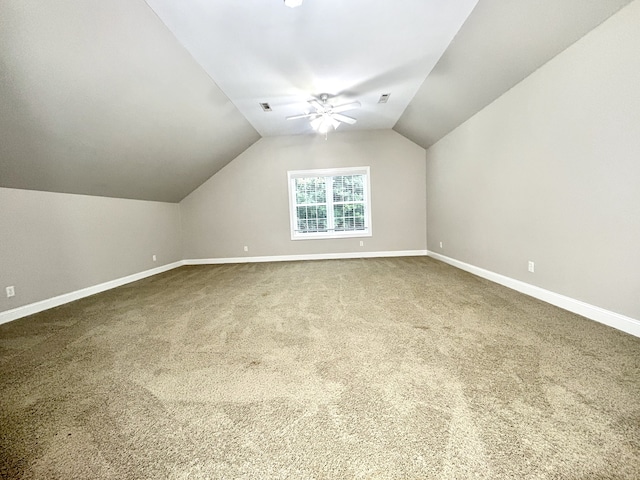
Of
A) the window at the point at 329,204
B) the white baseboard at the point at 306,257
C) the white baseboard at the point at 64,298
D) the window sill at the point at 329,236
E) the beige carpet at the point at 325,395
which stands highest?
the window at the point at 329,204

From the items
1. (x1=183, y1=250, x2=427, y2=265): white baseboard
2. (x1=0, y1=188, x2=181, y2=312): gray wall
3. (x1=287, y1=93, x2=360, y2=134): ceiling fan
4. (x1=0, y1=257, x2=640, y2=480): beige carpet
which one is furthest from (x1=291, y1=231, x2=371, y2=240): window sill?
(x1=0, y1=257, x2=640, y2=480): beige carpet

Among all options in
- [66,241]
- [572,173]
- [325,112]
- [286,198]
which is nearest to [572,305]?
[572,173]

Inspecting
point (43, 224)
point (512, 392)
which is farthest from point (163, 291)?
point (512, 392)

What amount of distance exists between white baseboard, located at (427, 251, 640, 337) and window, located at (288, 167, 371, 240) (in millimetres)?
3070

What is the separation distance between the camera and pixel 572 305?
260 centimetres

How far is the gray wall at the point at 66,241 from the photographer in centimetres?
318

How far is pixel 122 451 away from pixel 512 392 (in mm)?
1943

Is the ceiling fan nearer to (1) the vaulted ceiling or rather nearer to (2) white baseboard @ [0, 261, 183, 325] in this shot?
(1) the vaulted ceiling

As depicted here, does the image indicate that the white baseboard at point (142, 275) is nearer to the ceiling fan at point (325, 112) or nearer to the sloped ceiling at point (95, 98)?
the sloped ceiling at point (95, 98)

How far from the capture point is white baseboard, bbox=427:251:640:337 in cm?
213

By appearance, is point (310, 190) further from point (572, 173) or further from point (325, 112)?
point (572, 173)

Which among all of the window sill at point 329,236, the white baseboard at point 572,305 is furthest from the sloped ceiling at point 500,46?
the window sill at point 329,236

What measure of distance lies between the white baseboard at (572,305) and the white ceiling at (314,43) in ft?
9.65

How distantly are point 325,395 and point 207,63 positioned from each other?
3735 millimetres
